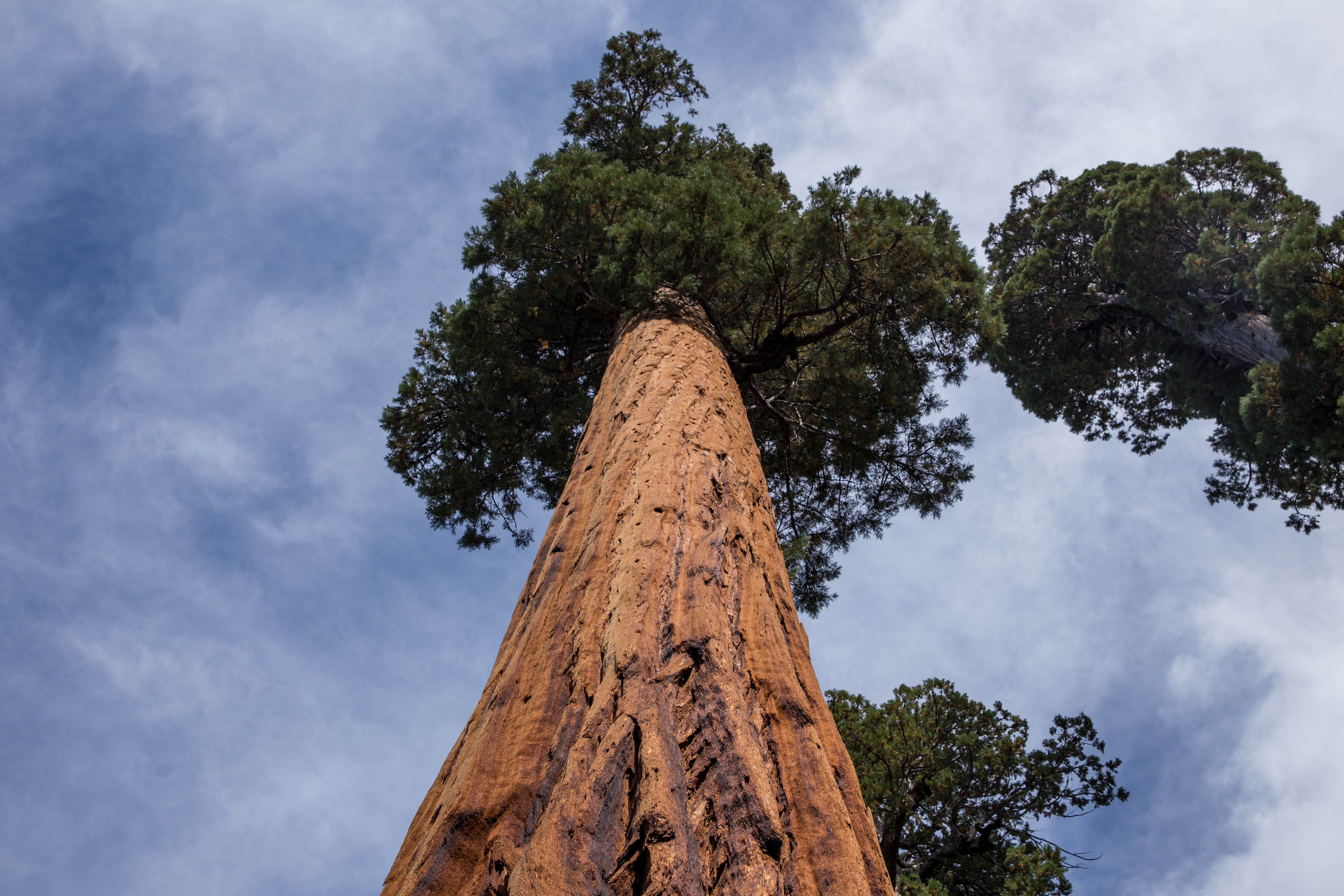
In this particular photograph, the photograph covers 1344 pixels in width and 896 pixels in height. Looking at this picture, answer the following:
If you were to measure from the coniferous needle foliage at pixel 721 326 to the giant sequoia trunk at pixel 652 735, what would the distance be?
331 centimetres

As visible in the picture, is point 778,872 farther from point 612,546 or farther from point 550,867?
point 612,546

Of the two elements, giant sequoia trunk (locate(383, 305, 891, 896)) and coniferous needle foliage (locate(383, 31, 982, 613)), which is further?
coniferous needle foliage (locate(383, 31, 982, 613))

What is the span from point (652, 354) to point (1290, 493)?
52.3ft

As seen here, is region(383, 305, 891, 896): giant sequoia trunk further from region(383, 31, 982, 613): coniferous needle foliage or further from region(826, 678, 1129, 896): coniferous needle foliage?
region(826, 678, 1129, 896): coniferous needle foliage


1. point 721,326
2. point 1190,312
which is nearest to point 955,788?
point 721,326

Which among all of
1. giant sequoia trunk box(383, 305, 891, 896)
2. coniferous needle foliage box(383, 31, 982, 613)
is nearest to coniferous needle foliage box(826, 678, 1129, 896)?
coniferous needle foliage box(383, 31, 982, 613)

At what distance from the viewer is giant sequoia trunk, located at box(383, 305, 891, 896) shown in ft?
5.17

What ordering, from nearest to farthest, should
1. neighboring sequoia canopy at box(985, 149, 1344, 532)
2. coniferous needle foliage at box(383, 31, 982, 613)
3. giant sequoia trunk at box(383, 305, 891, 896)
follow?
giant sequoia trunk at box(383, 305, 891, 896), coniferous needle foliage at box(383, 31, 982, 613), neighboring sequoia canopy at box(985, 149, 1344, 532)

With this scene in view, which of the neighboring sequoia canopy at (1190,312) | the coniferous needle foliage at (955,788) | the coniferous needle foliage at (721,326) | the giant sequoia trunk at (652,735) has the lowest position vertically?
the giant sequoia trunk at (652,735)

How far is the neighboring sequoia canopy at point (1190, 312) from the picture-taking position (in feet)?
39.1

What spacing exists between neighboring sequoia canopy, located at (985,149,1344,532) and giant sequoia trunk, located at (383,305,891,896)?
4962mm

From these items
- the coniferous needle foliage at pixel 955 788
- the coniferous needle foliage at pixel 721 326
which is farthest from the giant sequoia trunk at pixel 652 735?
the coniferous needle foliage at pixel 955 788

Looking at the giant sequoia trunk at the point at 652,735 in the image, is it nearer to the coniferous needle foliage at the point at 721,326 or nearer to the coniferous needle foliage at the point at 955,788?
the coniferous needle foliage at the point at 721,326

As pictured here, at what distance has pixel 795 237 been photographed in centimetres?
633
